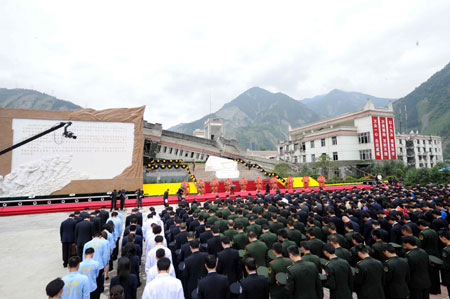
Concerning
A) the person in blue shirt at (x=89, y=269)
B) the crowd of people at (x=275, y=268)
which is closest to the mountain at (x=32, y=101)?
the person in blue shirt at (x=89, y=269)

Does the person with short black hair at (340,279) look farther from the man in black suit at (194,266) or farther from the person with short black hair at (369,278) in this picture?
the man in black suit at (194,266)

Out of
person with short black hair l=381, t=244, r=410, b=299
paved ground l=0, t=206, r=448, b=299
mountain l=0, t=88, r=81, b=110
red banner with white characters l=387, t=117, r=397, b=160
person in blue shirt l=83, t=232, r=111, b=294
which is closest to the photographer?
person with short black hair l=381, t=244, r=410, b=299

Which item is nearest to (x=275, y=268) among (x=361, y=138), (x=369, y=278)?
(x=369, y=278)

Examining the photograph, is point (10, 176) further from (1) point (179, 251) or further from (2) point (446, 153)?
(2) point (446, 153)

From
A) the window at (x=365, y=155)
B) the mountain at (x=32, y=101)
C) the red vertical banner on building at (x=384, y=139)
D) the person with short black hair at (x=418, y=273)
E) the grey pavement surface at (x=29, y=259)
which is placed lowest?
the grey pavement surface at (x=29, y=259)

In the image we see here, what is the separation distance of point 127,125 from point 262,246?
19.7 m

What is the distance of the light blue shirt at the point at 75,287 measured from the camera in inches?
131

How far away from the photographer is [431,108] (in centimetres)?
7544

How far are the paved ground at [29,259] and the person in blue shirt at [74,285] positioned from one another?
2.11 metres

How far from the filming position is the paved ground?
5.62m

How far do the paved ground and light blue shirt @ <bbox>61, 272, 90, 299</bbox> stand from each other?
82.6 inches

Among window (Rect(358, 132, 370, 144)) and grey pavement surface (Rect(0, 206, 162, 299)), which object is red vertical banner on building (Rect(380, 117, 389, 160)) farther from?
grey pavement surface (Rect(0, 206, 162, 299))

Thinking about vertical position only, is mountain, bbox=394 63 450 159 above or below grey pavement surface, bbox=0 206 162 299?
above

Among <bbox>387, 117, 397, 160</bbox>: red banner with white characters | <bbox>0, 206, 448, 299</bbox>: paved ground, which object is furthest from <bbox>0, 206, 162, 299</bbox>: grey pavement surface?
<bbox>387, 117, 397, 160</bbox>: red banner with white characters
